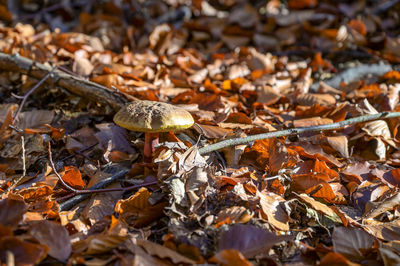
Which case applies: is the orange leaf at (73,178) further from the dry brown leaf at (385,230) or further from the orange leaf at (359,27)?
the orange leaf at (359,27)

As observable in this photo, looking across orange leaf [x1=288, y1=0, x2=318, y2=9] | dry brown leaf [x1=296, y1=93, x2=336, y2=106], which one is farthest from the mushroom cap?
orange leaf [x1=288, y1=0, x2=318, y2=9]

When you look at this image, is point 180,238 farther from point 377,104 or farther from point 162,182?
point 377,104

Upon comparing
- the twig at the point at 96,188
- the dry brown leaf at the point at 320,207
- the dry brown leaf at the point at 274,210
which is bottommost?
the twig at the point at 96,188

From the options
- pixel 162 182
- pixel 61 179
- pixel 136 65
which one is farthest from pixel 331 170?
pixel 136 65

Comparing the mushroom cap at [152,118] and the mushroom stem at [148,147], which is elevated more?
the mushroom cap at [152,118]

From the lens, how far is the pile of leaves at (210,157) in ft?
4.69

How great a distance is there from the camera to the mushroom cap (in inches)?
66.2

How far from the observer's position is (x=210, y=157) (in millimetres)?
1978

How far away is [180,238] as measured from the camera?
143 centimetres

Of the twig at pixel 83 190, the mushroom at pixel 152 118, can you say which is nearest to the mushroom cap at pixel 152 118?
the mushroom at pixel 152 118

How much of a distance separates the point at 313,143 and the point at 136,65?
6.05 feet

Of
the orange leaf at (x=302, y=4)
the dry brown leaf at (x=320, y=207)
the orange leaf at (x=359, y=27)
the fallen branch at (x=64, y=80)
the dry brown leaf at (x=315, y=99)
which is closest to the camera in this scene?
the dry brown leaf at (x=320, y=207)

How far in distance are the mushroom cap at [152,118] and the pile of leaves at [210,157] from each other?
186 millimetres

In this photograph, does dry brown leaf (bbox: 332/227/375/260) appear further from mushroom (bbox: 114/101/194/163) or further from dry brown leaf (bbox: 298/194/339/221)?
mushroom (bbox: 114/101/194/163)
